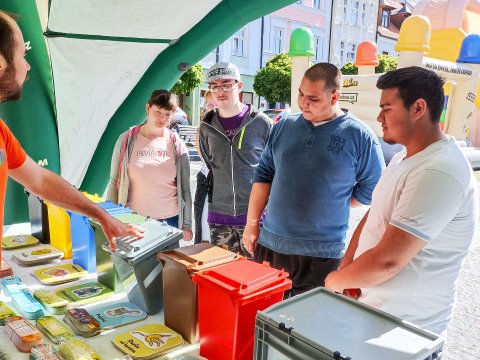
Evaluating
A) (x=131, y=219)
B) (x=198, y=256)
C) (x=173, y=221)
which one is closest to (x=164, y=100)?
(x=173, y=221)

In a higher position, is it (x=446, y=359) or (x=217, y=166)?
(x=217, y=166)

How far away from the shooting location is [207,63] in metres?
21.8

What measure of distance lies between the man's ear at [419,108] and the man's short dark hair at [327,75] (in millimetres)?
745

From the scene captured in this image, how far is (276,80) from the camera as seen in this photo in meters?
19.7

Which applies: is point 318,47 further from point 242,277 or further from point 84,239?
point 242,277

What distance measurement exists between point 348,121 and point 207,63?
20.6 meters

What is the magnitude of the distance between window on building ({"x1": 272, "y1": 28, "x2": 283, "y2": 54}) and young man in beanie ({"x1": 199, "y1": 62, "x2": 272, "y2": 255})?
23201 mm

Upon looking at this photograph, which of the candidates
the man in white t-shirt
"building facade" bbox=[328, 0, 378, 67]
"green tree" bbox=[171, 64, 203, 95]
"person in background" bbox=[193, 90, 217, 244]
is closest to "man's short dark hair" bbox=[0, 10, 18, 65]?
the man in white t-shirt

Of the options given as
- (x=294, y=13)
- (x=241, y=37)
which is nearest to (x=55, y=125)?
(x=241, y=37)

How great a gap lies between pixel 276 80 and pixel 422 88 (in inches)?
742

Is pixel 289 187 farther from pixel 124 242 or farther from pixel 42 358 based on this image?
pixel 42 358

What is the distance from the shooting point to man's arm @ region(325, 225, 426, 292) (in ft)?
4.35

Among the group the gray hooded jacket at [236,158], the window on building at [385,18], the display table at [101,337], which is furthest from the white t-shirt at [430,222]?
the window on building at [385,18]

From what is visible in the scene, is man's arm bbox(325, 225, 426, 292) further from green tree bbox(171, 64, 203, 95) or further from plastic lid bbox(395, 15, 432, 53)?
green tree bbox(171, 64, 203, 95)
